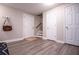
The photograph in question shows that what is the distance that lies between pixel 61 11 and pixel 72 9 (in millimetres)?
180

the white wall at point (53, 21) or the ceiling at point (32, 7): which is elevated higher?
the ceiling at point (32, 7)

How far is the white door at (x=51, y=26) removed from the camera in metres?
1.66

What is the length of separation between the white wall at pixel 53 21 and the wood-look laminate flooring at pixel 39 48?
14cm

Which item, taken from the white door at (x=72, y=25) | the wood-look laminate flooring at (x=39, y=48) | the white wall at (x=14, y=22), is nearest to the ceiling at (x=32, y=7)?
the white wall at (x=14, y=22)

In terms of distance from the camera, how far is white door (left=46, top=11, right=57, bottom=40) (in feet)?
5.45

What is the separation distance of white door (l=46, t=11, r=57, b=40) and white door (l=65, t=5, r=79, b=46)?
21cm

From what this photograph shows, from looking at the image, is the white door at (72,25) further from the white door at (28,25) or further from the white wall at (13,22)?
the white wall at (13,22)

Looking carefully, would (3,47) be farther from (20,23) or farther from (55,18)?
(55,18)

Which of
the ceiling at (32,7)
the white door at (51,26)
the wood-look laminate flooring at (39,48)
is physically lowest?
the wood-look laminate flooring at (39,48)

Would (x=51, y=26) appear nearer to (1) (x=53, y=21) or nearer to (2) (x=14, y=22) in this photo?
(1) (x=53, y=21)

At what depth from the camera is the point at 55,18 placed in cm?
166

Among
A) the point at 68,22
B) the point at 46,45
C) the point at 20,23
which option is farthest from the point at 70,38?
the point at 20,23

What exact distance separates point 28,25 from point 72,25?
774mm

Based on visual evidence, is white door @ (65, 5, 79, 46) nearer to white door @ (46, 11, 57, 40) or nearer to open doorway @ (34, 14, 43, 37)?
white door @ (46, 11, 57, 40)
